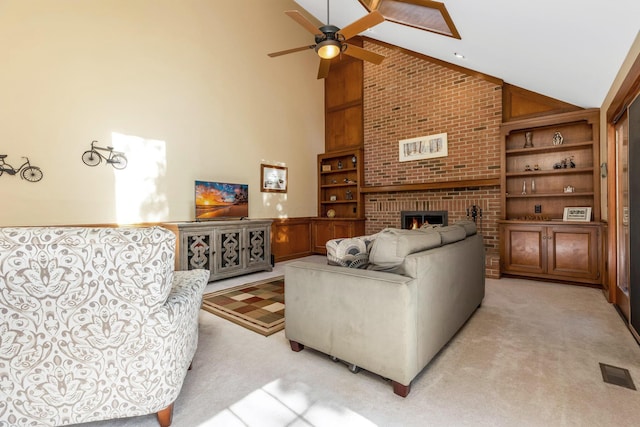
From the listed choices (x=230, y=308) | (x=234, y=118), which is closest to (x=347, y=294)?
(x=230, y=308)

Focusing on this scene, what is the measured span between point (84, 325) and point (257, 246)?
3478 millimetres

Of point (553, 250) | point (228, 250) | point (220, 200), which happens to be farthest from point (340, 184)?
point (553, 250)

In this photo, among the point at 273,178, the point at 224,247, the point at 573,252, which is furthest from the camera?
the point at 273,178

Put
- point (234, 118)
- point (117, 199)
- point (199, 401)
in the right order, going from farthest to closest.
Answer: point (234, 118)
point (117, 199)
point (199, 401)

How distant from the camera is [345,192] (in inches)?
263

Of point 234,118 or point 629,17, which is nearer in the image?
point 629,17

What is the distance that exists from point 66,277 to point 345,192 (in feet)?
18.8

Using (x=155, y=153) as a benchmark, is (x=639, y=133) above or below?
below

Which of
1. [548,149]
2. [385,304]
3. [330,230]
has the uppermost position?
[548,149]

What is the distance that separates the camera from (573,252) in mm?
3879

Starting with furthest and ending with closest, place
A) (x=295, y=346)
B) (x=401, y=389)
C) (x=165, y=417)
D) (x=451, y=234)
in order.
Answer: (x=451, y=234) < (x=295, y=346) < (x=401, y=389) < (x=165, y=417)

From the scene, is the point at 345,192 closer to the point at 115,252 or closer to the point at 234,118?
the point at 234,118

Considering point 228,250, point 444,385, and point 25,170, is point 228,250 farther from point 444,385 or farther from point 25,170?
point 444,385

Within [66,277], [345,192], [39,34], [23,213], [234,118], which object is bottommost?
[66,277]
